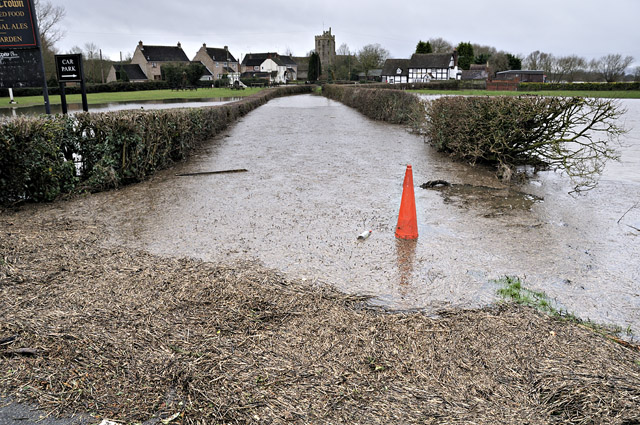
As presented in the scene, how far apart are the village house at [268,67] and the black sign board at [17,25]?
98982mm

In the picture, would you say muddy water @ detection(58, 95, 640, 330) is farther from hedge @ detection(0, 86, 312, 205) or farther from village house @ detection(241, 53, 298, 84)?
village house @ detection(241, 53, 298, 84)

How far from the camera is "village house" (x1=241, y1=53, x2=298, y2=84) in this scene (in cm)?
10881

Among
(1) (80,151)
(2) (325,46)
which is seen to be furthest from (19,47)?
(2) (325,46)

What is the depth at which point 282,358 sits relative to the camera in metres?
2.91

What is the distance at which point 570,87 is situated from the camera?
52062 millimetres

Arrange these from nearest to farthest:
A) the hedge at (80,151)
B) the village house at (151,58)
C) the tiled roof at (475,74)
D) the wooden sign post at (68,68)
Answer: the hedge at (80,151) < the wooden sign post at (68,68) < the tiled roof at (475,74) < the village house at (151,58)

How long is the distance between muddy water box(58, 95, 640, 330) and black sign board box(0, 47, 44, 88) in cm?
378

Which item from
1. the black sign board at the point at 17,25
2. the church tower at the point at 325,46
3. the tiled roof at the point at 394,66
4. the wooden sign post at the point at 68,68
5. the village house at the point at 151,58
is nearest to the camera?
the black sign board at the point at 17,25

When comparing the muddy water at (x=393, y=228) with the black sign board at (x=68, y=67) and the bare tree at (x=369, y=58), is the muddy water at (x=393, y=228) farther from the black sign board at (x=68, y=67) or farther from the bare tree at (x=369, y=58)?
the bare tree at (x=369, y=58)

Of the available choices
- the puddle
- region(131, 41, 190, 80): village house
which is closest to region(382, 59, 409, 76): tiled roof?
region(131, 41, 190, 80): village house

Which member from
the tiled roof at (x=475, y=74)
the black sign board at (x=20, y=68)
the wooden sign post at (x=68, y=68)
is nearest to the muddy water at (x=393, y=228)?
the wooden sign post at (x=68, y=68)

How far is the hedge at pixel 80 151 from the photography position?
20.5 feet

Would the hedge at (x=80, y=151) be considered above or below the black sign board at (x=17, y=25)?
below

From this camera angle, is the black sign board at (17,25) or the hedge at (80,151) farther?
the black sign board at (17,25)
